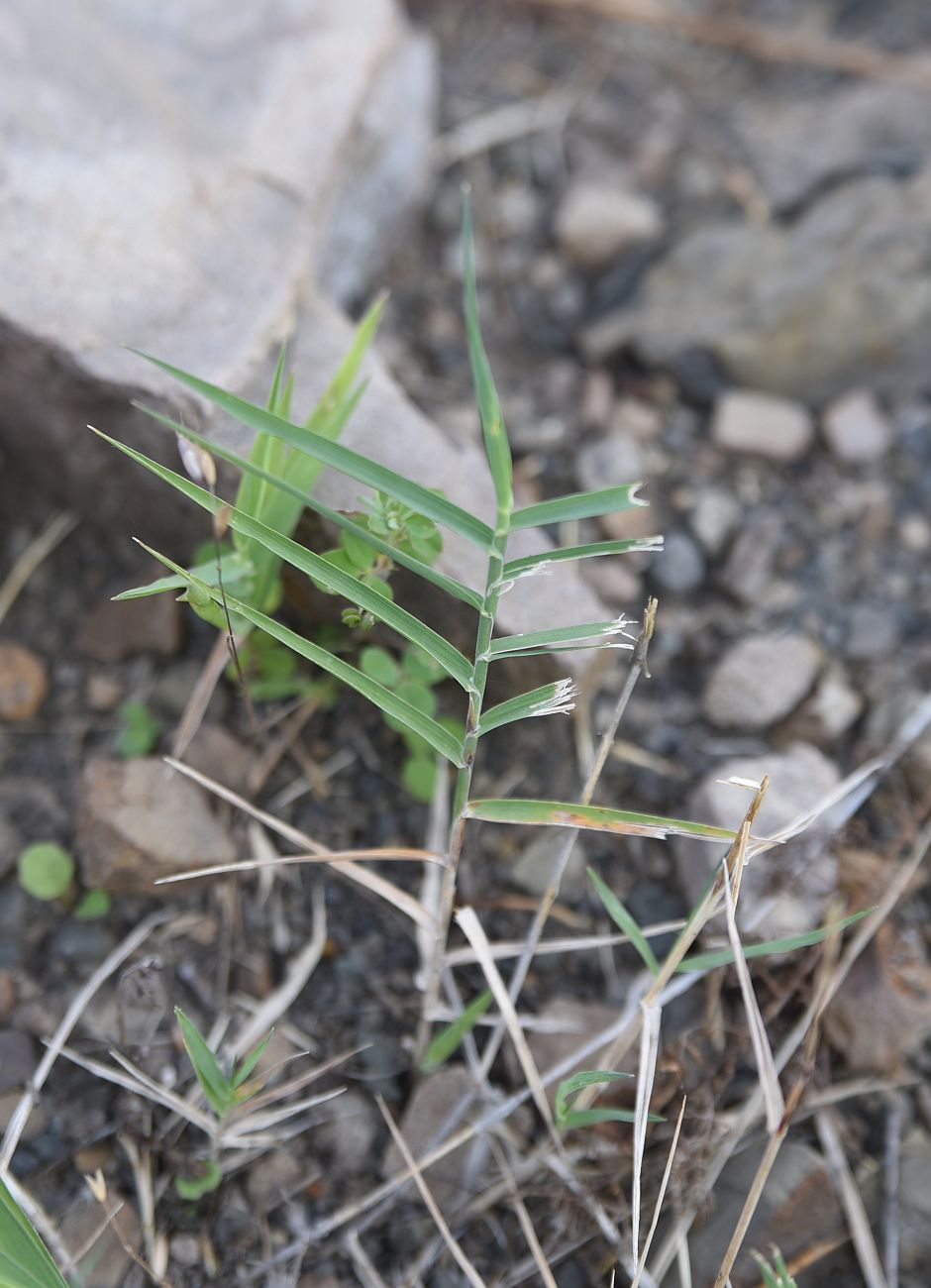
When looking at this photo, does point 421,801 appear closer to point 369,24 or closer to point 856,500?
point 856,500

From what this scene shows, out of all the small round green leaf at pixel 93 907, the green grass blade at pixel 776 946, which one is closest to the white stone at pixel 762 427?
the green grass blade at pixel 776 946

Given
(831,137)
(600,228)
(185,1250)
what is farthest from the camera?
(831,137)

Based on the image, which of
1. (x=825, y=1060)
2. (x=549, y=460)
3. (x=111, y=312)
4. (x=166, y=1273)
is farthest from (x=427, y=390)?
(x=166, y=1273)

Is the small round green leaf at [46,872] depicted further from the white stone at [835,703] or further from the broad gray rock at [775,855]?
the white stone at [835,703]

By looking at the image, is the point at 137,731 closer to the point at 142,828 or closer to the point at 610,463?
the point at 142,828

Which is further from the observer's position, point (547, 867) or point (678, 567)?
point (678, 567)

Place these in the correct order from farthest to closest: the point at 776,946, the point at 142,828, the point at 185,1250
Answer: the point at 142,828, the point at 185,1250, the point at 776,946

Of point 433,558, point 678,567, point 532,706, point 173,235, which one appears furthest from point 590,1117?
point 173,235
